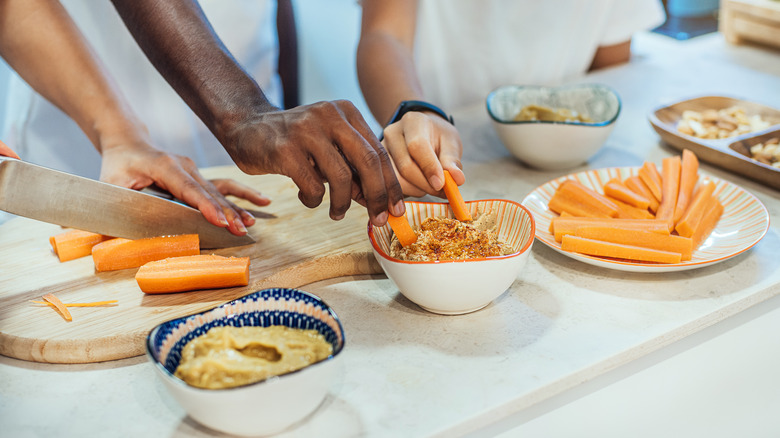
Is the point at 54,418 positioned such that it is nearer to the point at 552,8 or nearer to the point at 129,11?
the point at 129,11

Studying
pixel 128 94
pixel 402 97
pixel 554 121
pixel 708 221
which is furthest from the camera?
pixel 128 94

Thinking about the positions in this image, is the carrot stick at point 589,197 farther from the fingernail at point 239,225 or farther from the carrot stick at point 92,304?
the carrot stick at point 92,304

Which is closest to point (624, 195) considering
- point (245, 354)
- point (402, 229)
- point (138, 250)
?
point (402, 229)

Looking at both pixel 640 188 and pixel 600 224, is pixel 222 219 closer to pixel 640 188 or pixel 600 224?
pixel 600 224

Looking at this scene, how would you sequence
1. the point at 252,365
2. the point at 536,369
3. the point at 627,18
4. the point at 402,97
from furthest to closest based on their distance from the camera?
the point at 627,18
the point at 402,97
the point at 536,369
the point at 252,365

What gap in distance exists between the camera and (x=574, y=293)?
49.0 inches

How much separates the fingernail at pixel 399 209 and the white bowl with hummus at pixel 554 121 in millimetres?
566

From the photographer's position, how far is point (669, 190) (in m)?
1.44

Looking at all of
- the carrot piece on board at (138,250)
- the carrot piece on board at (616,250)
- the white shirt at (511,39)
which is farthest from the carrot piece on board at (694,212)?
the white shirt at (511,39)

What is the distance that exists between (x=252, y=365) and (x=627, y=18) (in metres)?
2.18

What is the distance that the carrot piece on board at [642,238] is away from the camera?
4.11 feet

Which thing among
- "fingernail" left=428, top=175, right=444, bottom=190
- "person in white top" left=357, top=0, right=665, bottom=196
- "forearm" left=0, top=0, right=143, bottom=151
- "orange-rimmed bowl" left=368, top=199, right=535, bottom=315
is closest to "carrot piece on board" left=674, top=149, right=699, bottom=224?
"orange-rimmed bowl" left=368, top=199, right=535, bottom=315

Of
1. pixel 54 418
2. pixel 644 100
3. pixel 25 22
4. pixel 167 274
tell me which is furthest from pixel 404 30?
pixel 54 418

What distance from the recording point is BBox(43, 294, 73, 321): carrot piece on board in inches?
45.7
